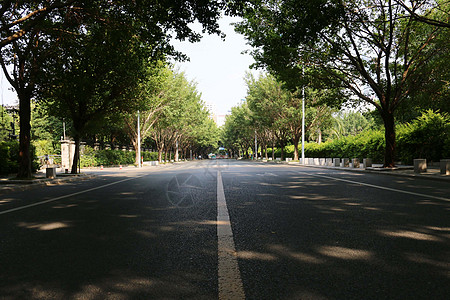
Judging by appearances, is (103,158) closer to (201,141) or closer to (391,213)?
(391,213)

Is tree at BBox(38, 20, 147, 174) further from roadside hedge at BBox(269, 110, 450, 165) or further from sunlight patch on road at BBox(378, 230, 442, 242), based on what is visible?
roadside hedge at BBox(269, 110, 450, 165)

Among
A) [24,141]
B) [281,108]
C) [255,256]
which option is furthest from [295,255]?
[281,108]

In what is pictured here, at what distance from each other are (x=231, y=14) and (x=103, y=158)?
28.1 metres

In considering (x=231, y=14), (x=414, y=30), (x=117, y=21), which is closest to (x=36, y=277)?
(x=231, y=14)

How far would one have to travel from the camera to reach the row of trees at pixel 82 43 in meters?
11.8

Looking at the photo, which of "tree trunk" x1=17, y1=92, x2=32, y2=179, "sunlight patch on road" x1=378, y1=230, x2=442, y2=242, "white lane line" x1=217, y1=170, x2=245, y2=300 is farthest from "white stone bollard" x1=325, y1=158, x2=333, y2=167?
"white lane line" x1=217, y1=170, x2=245, y2=300

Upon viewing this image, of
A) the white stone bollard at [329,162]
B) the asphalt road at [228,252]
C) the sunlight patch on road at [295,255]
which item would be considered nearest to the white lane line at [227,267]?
the asphalt road at [228,252]

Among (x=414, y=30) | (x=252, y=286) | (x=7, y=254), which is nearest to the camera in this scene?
(x=252, y=286)

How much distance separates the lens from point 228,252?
3750mm

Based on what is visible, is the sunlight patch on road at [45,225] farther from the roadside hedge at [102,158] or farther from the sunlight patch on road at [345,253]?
the roadside hedge at [102,158]

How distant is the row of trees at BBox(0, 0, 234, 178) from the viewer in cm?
1180

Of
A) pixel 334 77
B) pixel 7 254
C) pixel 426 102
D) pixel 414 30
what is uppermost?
pixel 414 30

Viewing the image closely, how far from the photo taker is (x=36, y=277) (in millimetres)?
3086

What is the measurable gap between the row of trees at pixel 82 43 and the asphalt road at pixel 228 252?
7.82 meters
